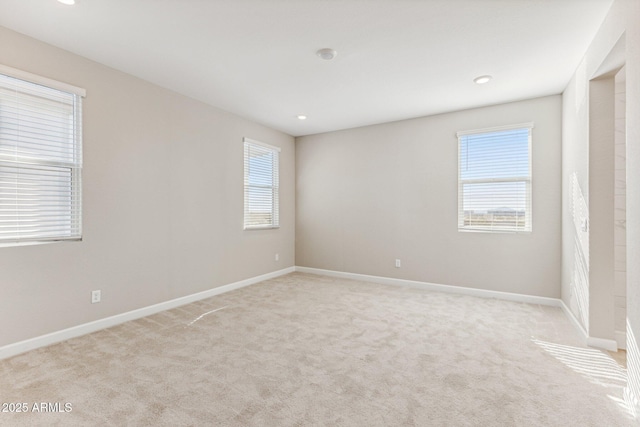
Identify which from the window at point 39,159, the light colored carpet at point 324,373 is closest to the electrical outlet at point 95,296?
the light colored carpet at point 324,373

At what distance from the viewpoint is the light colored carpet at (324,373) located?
5.80 feet

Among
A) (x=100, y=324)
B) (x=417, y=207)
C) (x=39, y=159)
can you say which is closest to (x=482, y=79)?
(x=417, y=207)

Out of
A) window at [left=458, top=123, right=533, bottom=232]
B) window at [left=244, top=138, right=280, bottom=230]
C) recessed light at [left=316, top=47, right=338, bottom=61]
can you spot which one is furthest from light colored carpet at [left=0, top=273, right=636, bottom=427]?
recessed light at [left=316, top=47, right=338, bottom=61]

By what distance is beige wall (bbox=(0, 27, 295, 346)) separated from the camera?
2.61m

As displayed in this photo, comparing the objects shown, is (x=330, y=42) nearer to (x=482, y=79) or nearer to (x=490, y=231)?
(x=482, y=79)

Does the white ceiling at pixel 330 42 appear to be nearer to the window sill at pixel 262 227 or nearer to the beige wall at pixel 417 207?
the beige wall at pixel 417 207

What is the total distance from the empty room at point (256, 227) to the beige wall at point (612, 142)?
0.03 meters

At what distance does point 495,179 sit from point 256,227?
366 centimetres

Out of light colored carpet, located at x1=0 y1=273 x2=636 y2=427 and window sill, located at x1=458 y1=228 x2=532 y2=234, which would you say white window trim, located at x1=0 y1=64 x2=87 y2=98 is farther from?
window sill, located at x1=458 y1=228 x2=532 y2=234

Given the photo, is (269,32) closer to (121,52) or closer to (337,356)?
(121,52)

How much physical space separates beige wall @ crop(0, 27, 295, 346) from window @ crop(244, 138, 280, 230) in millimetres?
184

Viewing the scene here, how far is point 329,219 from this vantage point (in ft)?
18.5

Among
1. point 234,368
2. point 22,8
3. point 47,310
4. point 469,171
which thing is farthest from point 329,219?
point 22,8

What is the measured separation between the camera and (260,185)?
5.15 m
